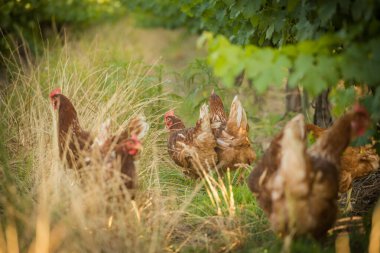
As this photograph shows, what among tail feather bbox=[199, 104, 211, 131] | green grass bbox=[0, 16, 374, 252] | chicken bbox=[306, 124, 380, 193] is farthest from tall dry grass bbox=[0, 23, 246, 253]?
chicken bbox=[306, 124, 380, 193]

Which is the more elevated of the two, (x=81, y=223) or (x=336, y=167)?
(x=336, y=167)

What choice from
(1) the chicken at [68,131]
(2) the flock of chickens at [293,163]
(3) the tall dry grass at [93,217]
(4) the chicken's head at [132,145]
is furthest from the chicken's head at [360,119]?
(1) the chicken at [68,131]

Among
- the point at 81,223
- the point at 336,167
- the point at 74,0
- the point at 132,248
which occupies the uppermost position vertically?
the point at 74,0

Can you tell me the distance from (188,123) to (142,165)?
6.02 feet

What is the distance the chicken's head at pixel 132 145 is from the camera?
11.6 feet

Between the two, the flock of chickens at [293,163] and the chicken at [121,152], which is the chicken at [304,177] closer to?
the flock of chickens at [293,163]

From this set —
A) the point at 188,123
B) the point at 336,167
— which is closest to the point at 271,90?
the point at 188,123

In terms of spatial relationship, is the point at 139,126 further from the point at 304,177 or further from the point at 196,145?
the point at 304,177

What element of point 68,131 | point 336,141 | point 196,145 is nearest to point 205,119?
point 196,145

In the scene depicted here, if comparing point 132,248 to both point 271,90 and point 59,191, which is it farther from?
point 271,90

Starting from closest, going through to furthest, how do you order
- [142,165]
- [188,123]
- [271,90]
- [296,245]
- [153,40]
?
1. [296,245]
2. [142,165]
3. [188,123]
4. [271,90]
5. [153,40]

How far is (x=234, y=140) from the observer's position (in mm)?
4965

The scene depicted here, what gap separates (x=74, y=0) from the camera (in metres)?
10.3

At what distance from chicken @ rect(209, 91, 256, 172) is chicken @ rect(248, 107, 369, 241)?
1570 mm
